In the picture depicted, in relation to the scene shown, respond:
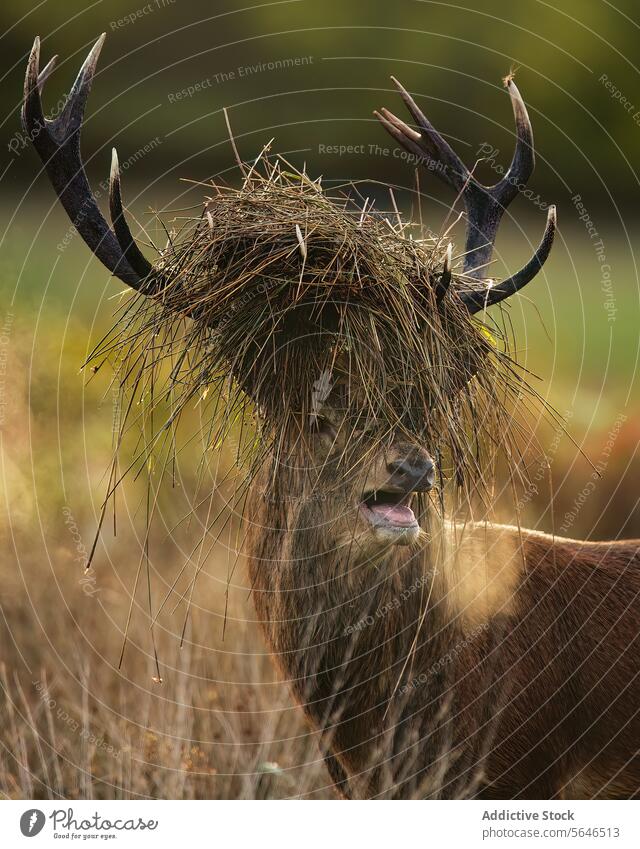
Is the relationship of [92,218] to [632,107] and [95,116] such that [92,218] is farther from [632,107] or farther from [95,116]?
[632,107]

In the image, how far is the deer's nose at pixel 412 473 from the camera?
2.11m

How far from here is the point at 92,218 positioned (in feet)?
8.32

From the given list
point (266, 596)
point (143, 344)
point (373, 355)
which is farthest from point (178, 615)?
point (373, 355)

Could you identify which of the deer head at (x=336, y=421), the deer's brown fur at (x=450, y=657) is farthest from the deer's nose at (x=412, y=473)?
the deer's brown fur at (x=450, y=657)

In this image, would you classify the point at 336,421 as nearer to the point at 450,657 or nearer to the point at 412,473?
the point at 412,473

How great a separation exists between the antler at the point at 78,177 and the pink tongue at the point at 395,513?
0.85 m

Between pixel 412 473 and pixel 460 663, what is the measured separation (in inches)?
28.3

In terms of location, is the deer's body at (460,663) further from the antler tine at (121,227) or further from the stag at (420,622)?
the antler tine at (121,227)

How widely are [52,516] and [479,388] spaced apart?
2549 millimetres

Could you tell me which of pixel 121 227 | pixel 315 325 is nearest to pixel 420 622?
pixel 315 325

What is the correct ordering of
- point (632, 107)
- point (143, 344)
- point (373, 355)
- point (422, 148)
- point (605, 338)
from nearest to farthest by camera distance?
point (373, 355) < point (143, 344) < point (422, 148) < point (632, 107) < point (605, 338)

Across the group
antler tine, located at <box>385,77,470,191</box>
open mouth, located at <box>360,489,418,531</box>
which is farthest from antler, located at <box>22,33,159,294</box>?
antler tine, located at <box>385,77,470,191</box>

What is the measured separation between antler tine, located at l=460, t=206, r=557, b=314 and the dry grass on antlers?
10cm

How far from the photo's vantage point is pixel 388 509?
85.7 inches
